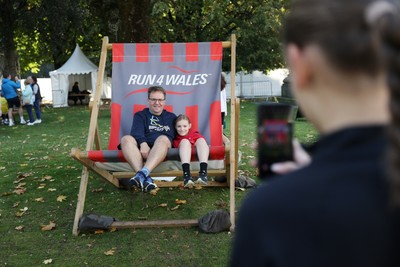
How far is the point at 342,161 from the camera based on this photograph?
887 mm

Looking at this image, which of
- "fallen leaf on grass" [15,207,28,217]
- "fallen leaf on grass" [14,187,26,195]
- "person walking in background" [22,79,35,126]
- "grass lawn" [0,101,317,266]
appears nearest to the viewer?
"grass lawn" [0,101,317,266]

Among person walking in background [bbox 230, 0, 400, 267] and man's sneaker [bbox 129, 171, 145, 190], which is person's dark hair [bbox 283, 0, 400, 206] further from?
man's sneaker [bbox 129, 171, 145, 190]

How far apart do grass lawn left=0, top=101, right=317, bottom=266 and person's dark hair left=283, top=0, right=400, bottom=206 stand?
10.3 ft

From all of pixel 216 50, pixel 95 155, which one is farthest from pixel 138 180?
pixel 216 50

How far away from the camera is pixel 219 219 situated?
14.9 ft

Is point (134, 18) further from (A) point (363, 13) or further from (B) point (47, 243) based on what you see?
(A) point (363, 13)

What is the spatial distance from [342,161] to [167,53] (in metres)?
5.11

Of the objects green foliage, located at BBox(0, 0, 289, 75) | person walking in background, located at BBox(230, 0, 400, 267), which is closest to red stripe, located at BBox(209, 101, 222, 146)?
person walking in background, located at BBox(230, 0, 400, 267)

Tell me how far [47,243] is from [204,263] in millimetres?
1493

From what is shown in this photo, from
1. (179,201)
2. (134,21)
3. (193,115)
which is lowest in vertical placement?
(179,201)

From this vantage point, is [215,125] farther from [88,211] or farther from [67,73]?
[67,73]

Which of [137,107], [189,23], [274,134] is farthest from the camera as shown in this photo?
[189,23]

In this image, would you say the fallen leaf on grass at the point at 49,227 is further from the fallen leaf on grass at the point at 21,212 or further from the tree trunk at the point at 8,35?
the tree trunk at the point at 8,35

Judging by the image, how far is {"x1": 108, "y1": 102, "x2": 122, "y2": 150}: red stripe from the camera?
18.1 ft
